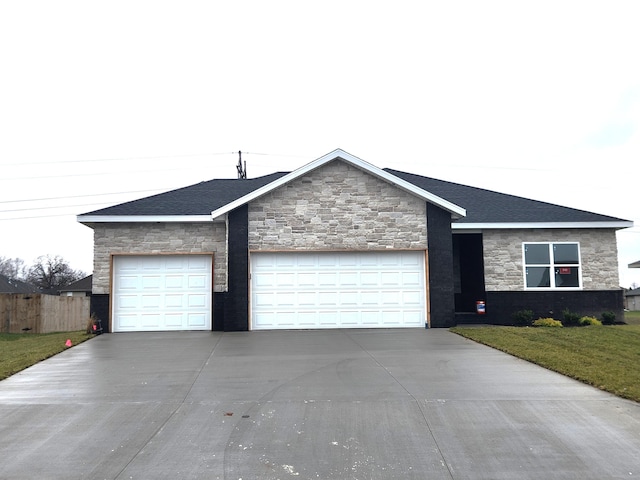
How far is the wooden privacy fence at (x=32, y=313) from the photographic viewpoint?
21969 mm

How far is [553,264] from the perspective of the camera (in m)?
18.6

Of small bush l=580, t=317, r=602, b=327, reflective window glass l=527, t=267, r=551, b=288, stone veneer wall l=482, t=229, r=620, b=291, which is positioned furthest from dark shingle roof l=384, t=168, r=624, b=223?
small bush l=580, t=317, r=602, b=327

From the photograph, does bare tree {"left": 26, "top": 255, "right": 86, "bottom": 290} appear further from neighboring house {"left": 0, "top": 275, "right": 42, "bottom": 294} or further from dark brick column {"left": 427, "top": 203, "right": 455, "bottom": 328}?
dark brick column {"left": 427, "top": 203, "right": 455, "bottom": 328}

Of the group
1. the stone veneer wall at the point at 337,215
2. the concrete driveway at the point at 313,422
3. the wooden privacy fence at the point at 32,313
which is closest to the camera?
the concrete driveway at the point at 313,422

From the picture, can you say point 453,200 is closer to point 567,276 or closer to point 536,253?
point 536,253

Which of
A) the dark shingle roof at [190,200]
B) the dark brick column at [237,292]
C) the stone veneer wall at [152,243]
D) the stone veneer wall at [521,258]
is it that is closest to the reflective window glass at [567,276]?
the stone veneer wall at [521,258]

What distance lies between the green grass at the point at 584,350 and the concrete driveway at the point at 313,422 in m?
0.43

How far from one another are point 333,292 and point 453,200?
23.0ft

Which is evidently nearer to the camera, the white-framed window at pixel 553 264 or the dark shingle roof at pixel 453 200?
the dark shingle roof at pixel 453 200

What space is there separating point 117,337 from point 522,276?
1323cm

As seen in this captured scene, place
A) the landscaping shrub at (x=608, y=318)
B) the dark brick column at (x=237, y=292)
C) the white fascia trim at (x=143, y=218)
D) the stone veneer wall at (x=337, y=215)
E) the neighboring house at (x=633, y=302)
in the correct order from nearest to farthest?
1. the dark brick column at (x=237, y=292)
2. the stone veneer wall at (x=337, y=215)
3. the white fascia trim at (x=143, y=218)
4. the landscaping shrub at (x=608, y=318)
5. the neighboring house at (x=633, y=302)

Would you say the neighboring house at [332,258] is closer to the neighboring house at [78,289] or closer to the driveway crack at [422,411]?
the driveway crack at [422,411]

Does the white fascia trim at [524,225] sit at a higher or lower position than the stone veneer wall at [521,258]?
higher

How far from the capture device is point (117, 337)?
1565cm
